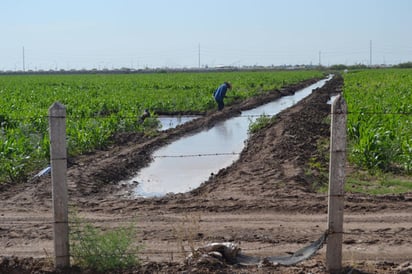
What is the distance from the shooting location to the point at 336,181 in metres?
5.54

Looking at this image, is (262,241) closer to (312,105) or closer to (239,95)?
(312,105)

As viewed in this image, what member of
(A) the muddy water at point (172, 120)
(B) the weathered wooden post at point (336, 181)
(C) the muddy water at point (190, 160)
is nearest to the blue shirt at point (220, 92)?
(A) the muddy water at point (172, 120)

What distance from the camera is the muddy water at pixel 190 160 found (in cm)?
1297

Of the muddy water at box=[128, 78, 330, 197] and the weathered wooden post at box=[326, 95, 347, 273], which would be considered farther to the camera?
the muddy water at box=[128, 78, 330, 197]

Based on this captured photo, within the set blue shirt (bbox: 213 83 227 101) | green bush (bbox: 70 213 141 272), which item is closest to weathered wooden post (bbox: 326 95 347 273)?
green bush (bbox: 70 213 141 272)

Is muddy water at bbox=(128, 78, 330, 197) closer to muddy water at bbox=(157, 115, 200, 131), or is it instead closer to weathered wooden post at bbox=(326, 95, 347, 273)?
muddy water at bbox=(157, 115, 200, 131)

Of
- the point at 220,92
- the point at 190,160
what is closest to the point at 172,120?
the point at 220,92

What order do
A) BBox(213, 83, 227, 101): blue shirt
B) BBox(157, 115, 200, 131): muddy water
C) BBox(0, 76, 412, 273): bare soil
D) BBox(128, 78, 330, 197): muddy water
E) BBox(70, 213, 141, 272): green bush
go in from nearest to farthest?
BBox(70, 213, 141, 272): green bush → BBox(0, 76, 412, 273): bare soil → BBox(128, 78, 330, 197): muddy water → BBox(157, 115, 200, 131): muddy water → BBox(213, 83, 227, 101): blue shirt

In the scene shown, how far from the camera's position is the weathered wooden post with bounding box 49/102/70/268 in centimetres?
553

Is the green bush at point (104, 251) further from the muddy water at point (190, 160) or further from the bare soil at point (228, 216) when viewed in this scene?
the muddy water at point (190, 160)

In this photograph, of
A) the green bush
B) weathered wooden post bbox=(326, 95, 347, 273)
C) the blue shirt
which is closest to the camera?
weathered wooden post bbox=(326, 95, 347, 273)

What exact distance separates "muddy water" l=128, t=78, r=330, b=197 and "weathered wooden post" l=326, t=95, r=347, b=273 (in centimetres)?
340

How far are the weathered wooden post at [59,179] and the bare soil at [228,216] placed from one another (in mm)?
241

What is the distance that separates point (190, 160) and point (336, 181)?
1125 cm
